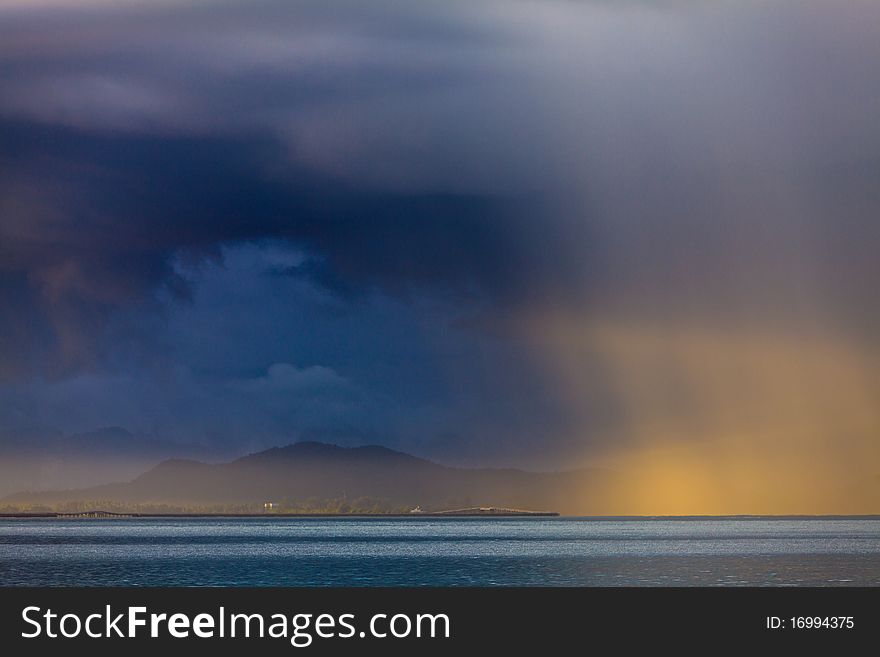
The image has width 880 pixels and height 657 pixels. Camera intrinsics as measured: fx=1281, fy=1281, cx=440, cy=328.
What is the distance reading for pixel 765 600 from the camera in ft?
206

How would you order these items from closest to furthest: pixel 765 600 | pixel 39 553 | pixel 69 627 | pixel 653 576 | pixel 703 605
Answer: pixel 69 627, pixel 765 600, pixel 703 605, pixel 653 576, pixel 39 553

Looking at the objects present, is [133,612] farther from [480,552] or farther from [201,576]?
[480,552]

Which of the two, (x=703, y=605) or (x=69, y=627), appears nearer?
(x=69, y=627)

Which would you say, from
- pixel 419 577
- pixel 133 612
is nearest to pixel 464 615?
pixel 133 612

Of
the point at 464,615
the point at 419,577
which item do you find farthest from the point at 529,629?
the point at 419,577

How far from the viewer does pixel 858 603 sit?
6312cm

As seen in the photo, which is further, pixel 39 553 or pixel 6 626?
pixel 39 553

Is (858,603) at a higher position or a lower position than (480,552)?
lower

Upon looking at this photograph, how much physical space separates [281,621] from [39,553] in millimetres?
131172

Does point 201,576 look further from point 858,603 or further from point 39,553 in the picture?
point 858,603

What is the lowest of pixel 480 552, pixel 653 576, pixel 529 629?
pixel 529 629

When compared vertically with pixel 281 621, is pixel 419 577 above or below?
above

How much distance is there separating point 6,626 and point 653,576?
76.4 metres

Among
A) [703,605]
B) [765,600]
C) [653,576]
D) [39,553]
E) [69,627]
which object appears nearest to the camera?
[69,627]
